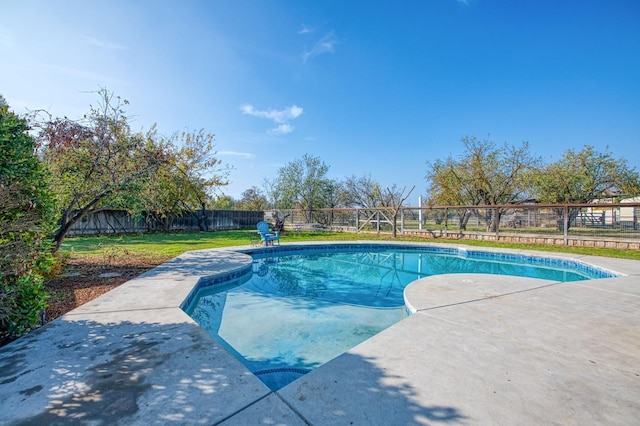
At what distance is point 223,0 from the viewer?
7.56 meters

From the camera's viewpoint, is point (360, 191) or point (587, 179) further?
point (360, 191)

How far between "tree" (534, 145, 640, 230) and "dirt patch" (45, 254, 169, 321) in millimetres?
18258

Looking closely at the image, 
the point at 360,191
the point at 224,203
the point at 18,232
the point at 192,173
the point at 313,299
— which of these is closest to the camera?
the point at 18,232

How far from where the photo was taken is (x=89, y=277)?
507 centimetres

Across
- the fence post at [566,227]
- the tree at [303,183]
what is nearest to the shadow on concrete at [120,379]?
the fence post at [566,227]

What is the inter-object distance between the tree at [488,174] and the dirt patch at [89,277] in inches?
598

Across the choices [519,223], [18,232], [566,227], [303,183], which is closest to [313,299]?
[18,232]

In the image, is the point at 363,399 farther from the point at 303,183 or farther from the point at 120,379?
the point at 303,183

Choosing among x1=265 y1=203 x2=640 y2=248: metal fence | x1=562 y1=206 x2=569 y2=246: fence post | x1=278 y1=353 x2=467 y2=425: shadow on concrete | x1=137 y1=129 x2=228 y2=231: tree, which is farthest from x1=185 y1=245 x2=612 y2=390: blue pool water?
x1=137 y1=129 x2=228 y2=231: tree

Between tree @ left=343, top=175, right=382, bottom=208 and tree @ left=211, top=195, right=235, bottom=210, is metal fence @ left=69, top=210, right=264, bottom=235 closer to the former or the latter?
tree @ left=211, top=195, right=235, bottom=210

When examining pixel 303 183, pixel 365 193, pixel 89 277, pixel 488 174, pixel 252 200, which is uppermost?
pixel 488 174

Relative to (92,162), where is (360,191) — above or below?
above

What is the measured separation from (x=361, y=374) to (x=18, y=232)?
11.5 feet

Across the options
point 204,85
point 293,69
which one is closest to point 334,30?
point 293,69
